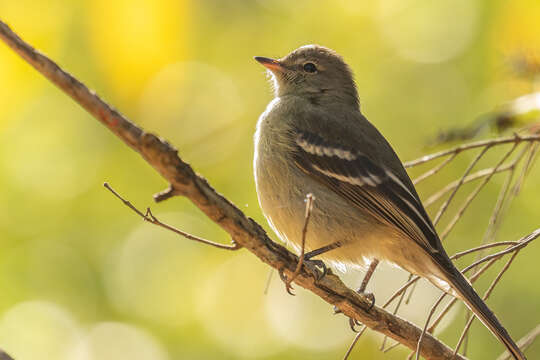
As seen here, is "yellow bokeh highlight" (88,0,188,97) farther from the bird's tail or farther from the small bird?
the bird's tail

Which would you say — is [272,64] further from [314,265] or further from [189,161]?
[314,265]

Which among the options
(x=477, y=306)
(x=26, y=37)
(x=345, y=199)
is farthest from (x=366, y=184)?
(x=26, y=37)

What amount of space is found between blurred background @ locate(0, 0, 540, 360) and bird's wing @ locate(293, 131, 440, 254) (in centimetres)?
100

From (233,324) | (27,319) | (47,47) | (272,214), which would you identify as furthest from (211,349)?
(47,47)

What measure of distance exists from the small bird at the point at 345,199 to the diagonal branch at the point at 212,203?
0.61 metres

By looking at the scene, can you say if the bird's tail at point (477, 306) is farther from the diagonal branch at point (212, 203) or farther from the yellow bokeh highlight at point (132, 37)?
the yellow bokeh highlight at point (132, 37)

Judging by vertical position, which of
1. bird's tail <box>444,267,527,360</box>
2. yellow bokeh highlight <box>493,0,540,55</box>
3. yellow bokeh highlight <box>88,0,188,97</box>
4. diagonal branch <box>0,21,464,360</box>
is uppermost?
yellow bokeh highlight <box>493,0,540,55</box>

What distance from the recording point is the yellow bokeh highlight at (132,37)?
618cm

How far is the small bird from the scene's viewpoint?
5062mm

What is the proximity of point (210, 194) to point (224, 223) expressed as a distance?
21 centimetres

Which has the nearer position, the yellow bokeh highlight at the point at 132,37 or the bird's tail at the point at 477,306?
the bird's tail at the point at 477,306

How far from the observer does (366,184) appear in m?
5.25

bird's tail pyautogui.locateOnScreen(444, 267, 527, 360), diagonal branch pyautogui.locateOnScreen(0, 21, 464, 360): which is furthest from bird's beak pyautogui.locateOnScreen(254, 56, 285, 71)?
diagonal branch pyautogui.locateOnScreen(0, 21, 464, 360)

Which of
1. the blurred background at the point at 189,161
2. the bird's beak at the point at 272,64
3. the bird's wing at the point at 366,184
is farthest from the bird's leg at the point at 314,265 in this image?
the bird's beak at the point at 272,64
